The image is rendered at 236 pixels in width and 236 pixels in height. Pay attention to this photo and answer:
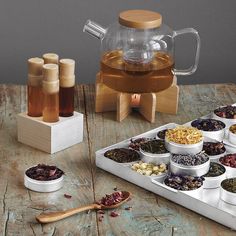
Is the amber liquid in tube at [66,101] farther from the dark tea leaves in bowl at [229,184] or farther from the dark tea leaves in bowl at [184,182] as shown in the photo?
the dark tea leaves in bowl at [229,184]

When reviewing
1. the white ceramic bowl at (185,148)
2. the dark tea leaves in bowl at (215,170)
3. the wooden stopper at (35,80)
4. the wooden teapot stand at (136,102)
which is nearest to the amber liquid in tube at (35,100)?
the wooden stopper at (35,80)

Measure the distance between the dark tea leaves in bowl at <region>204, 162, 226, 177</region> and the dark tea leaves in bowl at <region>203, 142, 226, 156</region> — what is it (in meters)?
0.06

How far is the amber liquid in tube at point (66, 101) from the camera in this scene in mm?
2512

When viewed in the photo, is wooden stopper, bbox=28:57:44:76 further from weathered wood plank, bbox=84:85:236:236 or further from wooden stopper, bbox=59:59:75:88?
weathered wood plank, bbox=84:85:236:236

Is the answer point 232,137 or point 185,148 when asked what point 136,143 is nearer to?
point 185,148

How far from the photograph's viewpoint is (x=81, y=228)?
82.2 inches

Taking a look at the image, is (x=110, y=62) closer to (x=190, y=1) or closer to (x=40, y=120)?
(x=40, y=120)

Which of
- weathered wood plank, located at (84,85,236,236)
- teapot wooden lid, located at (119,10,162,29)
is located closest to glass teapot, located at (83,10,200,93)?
teapot wooden lid, located at (119,10,162,29)

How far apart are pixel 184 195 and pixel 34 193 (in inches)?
14.8

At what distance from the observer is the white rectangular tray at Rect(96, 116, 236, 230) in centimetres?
210

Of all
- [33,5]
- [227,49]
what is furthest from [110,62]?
[227,49]

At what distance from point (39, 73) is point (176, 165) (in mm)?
478

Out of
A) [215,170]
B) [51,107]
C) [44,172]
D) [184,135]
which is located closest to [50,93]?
[51,107]

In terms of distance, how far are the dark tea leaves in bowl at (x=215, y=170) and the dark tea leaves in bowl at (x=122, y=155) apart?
0.19 m
